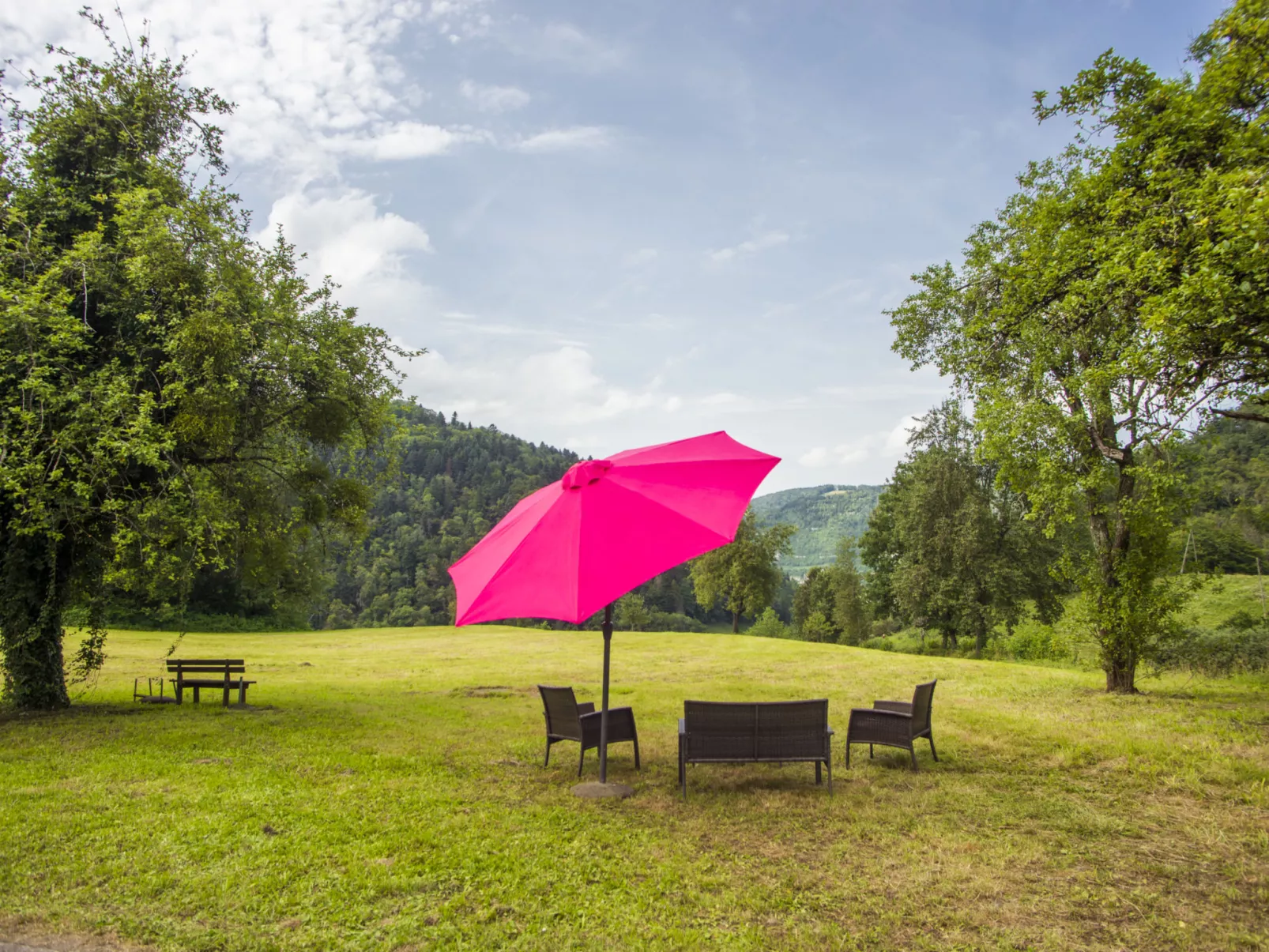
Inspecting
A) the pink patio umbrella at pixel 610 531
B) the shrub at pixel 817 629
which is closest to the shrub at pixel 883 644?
the shrub at pixel 817 629

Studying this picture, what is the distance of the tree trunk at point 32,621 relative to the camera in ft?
34.6

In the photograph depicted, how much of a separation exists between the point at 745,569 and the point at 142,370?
126ft

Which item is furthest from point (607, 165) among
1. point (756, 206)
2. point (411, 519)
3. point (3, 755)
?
point (411, 519)

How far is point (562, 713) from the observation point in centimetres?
771

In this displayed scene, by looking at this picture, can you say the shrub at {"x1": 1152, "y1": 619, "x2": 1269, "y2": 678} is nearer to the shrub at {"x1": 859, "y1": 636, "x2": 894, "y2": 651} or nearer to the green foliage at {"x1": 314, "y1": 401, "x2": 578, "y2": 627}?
the shrub at {"x1": 859, "y1": 636, "x2": 894, "y2": 651}

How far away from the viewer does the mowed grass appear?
13.0 feet

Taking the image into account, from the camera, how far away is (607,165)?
1561 cm

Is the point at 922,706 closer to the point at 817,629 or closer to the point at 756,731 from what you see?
the point at 756,731

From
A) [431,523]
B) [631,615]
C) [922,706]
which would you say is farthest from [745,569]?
[431,523]

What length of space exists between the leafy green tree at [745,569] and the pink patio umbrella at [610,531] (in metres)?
37.5

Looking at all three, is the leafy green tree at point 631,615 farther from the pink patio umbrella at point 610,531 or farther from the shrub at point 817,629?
the pink patio umbrella at point 610,531

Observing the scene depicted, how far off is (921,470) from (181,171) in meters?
32.3

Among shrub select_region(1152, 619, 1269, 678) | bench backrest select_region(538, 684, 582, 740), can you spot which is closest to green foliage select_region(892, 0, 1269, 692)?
shrub select_region(1152, 619, 1269, 678)

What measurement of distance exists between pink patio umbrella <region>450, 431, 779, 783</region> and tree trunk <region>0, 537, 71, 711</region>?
8683 mm
